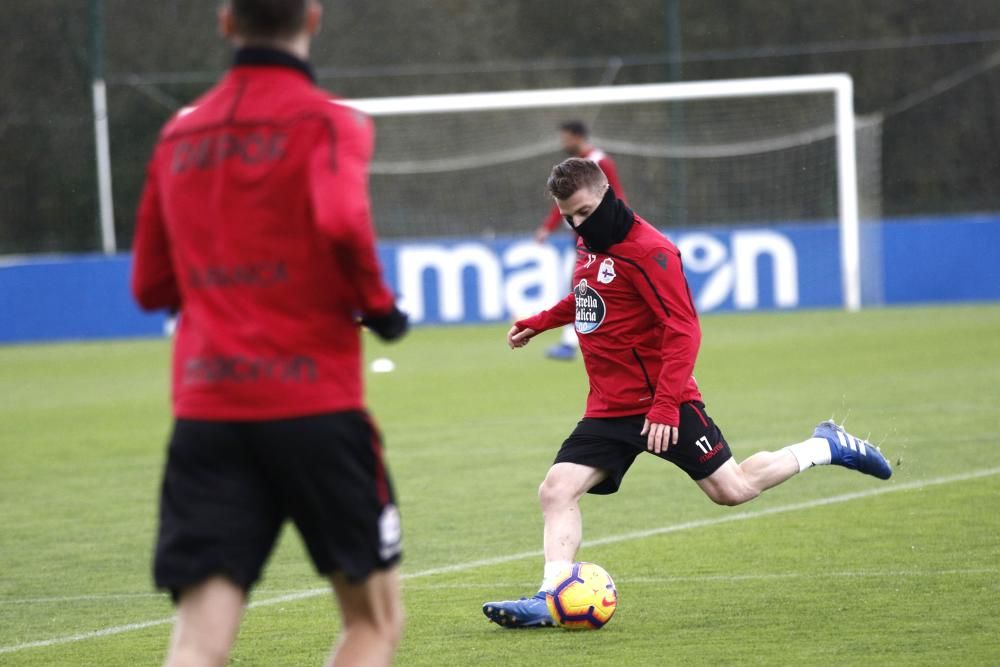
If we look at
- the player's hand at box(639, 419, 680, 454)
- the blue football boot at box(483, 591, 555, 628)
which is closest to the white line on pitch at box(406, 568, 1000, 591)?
the blue football boot at box(483, 591, 555, 628)

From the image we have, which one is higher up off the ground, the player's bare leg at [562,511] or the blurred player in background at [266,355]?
the blurred player in background at [266,355]

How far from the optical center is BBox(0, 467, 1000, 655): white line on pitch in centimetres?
645

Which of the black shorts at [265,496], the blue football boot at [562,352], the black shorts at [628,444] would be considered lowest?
the blue football boot at [562,352]

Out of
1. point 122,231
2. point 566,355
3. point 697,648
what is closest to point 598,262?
point 697,648

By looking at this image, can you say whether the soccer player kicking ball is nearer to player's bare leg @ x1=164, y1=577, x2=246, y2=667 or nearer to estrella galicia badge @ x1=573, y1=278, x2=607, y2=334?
estrella galicia badge @ x1=573, y1=278, x2=607, y2=334

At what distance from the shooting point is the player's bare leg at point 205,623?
381 cm

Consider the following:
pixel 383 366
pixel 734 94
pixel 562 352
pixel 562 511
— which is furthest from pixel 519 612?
pixel 734 94

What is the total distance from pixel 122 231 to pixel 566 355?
1287 centimetres

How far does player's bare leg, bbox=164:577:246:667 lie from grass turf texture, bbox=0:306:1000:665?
2.00 m

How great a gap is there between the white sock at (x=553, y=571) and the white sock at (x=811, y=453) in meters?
1.27

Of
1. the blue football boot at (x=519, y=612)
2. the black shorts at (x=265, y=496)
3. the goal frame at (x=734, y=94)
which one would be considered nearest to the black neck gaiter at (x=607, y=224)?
the blue football boot at (x=519, y=612)

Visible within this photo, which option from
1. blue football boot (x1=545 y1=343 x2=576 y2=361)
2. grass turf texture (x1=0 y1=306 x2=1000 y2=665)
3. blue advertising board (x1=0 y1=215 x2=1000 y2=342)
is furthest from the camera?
blue advertising board (x1=0 y1=215 x2=1000 y2=342)

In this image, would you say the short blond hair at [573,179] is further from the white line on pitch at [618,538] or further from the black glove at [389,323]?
the black glove at [389,323]

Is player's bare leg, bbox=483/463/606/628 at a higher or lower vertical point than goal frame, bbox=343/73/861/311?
lower
